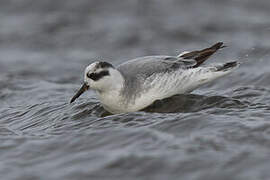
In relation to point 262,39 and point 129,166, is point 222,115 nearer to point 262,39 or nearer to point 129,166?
point 129,166

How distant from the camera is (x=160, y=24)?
52.6 ft

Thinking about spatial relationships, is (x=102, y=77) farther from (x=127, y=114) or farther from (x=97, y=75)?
(x=127, y=114)

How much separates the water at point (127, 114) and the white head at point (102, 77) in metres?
0.52

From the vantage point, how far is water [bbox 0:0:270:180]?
6855 mm

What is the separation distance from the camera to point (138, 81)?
359 inches

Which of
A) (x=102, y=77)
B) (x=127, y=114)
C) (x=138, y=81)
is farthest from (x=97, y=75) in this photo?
(x=127, y=114)

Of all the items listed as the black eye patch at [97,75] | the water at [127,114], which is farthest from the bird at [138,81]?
the water at [127,114]

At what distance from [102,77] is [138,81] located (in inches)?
21.1

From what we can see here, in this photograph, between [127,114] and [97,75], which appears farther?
[97,75]

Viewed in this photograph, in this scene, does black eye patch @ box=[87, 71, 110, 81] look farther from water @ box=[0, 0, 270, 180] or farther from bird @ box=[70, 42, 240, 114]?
water @ box=[0, 0, 270, 180]

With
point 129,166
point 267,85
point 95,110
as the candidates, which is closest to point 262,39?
point 267,85

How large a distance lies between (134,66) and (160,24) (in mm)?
6839

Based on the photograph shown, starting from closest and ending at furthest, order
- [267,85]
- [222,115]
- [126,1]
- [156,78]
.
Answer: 1. [222,115]
2. [156,78]
3. [267,85]
4. [126,1]

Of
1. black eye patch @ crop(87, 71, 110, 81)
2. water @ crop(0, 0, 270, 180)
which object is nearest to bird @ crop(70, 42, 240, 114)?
black eye patch @ crop(87, 71, 110, 81)
